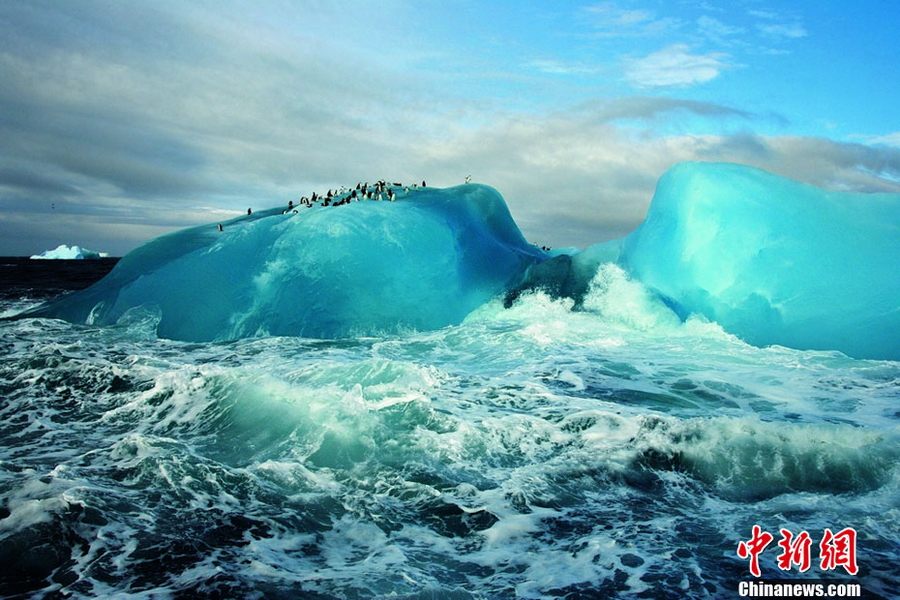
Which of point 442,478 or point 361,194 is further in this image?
point 361,194

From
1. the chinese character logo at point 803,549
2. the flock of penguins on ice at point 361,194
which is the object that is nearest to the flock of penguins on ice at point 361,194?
the flock of penguins on ice at point 361,194


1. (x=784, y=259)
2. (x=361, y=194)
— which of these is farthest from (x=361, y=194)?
(x=784, y=259)

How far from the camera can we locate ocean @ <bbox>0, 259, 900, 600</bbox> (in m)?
3.35

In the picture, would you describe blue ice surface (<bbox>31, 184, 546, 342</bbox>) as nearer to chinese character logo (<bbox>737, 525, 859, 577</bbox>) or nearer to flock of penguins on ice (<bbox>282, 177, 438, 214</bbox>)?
flock of penguins on ice (<bbox>282, 177, 438, 214</bbox>)

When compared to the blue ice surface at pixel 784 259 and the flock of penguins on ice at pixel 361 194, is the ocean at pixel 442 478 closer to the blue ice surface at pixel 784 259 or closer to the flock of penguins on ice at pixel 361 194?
the blue ice surface at pixel 784 259

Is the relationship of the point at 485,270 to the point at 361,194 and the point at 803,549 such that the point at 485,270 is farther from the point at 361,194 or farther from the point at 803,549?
the point at 803,549

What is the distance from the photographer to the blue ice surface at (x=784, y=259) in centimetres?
1007

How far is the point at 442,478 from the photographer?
475cm

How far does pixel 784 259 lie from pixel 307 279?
9.52 m

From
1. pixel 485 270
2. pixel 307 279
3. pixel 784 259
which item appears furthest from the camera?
pixel 485 270

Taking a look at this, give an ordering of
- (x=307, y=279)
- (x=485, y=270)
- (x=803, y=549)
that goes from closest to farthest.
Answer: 1. (x=803, y=549)
2. (x=307, y=279)
3. (x=485, y=270)

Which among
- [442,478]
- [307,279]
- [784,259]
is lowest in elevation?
[442,478]

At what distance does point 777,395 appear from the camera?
7.19m

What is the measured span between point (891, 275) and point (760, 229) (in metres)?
2.28
